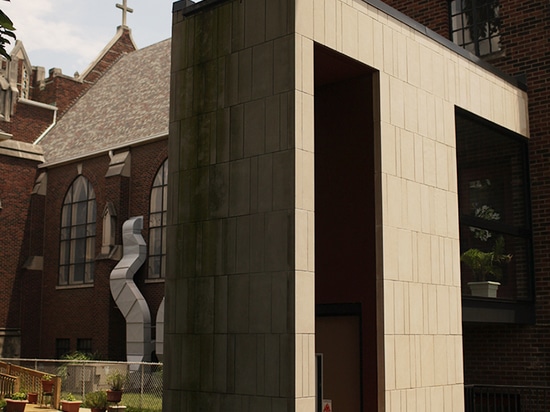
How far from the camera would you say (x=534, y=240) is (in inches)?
634

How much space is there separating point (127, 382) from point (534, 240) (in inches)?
517

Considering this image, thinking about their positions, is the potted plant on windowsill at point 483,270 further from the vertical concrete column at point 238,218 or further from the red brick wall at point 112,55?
the red brick wall at point 112,55

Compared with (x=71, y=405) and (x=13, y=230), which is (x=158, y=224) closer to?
(x=13, y=230)

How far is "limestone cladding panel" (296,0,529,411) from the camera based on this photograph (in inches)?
432

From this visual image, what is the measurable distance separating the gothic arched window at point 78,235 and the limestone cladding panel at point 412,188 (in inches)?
999

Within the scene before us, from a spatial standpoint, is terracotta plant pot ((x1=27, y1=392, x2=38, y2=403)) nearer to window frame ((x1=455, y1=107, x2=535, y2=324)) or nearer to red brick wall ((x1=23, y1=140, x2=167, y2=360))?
red brick wall ((x1=23, y1=140, x2=167, y2=360))

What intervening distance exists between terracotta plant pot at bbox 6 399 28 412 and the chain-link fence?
113 inches

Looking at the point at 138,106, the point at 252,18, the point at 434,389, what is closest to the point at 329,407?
the point at 434,389

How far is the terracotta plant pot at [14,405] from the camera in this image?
21219 mm

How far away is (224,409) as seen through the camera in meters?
10.3

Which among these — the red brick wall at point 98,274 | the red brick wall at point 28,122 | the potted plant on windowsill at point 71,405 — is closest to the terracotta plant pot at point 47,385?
the potted plant on windowsill at point 71,405

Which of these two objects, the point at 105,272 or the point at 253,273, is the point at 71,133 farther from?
the point at 253,273

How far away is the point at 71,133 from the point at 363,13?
30.6 m

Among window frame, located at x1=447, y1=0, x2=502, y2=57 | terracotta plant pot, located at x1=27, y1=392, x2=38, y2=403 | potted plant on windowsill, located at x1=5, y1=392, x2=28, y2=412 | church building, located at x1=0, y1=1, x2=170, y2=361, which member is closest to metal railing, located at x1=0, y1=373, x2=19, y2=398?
terracotta plant pot, located at x1=27, y1=392, x2=38, y2=403
